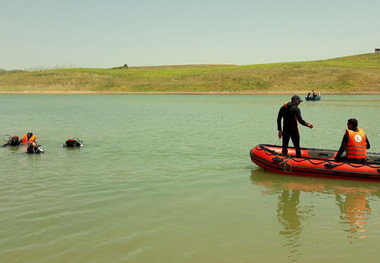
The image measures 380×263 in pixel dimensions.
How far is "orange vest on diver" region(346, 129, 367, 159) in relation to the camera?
36.6ft

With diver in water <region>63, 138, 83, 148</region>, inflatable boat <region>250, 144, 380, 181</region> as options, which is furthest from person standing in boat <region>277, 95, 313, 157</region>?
diver in water <region>63, 138, 83, 148</region>

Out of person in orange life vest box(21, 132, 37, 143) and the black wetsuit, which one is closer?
the black wetsuit

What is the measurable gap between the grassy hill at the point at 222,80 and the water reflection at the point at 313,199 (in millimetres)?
64083

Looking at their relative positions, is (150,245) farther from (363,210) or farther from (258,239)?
(363,210)

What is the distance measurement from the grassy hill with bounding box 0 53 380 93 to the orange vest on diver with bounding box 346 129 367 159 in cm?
6341

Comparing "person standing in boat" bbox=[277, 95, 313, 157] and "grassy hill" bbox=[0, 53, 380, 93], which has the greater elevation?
"grassy hill" bbox=[0, 53, 380, 93]

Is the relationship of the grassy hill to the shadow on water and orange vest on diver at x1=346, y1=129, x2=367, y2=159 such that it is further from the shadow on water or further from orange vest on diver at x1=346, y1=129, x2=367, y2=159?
the shadow on water

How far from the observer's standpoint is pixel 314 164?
38.1ft

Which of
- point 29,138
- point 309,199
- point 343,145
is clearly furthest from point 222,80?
point 309,199

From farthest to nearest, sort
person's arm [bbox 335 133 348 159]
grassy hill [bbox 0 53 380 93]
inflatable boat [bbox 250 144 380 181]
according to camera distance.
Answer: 1. grassy hill [bbox 0 53 380 93]
2. person's arm [bbox 335 133 348 159]
3. inflatable boat [bbox 250 144 380 181]

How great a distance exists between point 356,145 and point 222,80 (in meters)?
76.1

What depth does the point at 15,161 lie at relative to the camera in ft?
46.3

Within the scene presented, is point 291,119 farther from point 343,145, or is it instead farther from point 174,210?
point 174,210

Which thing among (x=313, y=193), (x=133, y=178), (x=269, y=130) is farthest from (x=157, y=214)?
(x=269, y=130)
